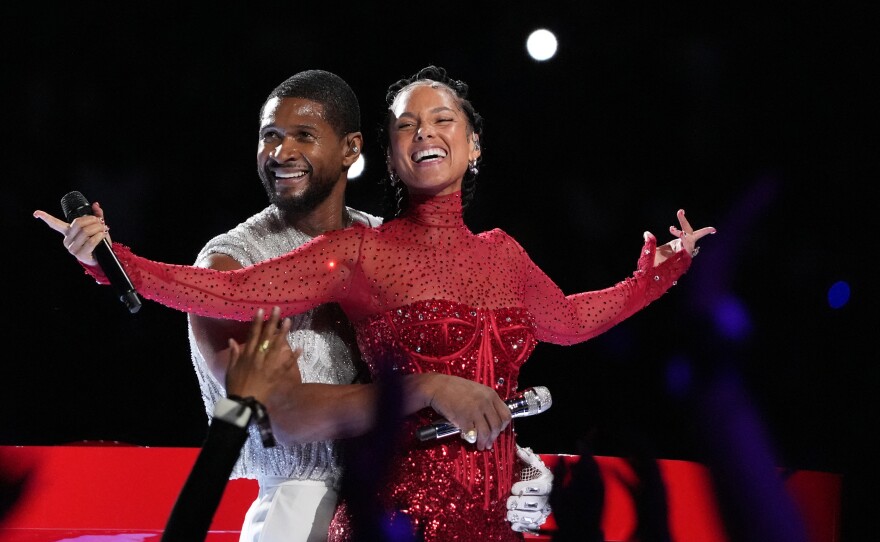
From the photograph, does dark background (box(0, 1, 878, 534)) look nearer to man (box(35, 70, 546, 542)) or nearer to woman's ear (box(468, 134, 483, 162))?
man (box(35, 70, 546, 542))

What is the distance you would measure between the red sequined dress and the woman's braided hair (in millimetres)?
148

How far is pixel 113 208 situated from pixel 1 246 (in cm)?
41

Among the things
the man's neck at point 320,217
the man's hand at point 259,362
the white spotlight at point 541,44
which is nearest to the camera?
the man's hand at point 259,362

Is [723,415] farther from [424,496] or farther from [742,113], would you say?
[424,496]

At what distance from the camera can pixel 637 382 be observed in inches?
133

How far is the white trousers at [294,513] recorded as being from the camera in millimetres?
1837

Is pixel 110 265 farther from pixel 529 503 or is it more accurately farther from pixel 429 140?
pixel 529 503

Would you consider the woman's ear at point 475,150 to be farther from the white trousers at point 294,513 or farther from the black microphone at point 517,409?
the white trousers at point 294,513

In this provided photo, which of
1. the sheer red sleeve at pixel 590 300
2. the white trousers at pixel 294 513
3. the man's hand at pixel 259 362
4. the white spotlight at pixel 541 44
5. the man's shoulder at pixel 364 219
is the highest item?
the white spotlight at pixel 541 44

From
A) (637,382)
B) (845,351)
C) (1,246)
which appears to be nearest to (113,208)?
(1,246)

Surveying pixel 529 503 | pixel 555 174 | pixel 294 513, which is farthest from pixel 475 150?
pixel 555 174

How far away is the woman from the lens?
1611 millimetres

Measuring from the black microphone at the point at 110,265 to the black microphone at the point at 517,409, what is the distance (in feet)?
1.66

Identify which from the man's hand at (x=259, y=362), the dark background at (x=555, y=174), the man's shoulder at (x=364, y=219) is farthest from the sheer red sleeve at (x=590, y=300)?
the dark background at (x=555, y=174)
